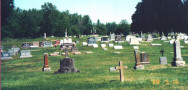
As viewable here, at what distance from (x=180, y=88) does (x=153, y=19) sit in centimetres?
5160

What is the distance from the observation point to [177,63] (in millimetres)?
15734

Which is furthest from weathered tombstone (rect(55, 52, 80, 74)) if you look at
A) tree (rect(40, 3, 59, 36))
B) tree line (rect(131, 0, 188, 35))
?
tree (rect(40, 3, 59, 36))

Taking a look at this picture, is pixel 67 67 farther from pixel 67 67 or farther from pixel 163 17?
pixel 163 17

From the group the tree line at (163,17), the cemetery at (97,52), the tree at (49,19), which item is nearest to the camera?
the cemetery at (97,52)

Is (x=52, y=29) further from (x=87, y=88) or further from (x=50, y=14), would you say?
(x=87, y=88)

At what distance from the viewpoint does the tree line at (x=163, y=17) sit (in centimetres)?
5678

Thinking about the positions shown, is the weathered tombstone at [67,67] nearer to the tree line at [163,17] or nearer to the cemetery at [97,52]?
the cemetery at [97,52]

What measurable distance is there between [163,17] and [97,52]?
35686mm

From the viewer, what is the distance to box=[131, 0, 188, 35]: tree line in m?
56.8

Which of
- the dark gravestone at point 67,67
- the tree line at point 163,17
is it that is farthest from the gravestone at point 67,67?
the tree line at point 163,17

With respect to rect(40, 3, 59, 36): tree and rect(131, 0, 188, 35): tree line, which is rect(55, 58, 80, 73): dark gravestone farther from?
rect(40, 3, 59, 36): tree

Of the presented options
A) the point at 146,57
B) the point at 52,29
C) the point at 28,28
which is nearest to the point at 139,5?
the point at 52,29

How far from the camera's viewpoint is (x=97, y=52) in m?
27.3


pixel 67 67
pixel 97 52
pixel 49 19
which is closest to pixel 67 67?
pixel 67 67
